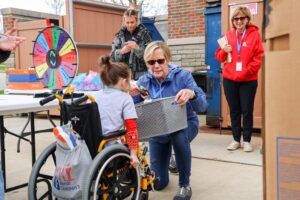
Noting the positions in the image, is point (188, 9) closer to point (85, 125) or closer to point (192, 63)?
point (192, 63)

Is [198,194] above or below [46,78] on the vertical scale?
below

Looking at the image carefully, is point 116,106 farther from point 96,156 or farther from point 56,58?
point 56,58

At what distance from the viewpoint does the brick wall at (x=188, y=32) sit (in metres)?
8.39

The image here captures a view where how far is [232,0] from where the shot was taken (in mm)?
5387

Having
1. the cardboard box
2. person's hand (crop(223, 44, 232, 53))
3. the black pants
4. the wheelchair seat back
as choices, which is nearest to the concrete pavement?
the black pants

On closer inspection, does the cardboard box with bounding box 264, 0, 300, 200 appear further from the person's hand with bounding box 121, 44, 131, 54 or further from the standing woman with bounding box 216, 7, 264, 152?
the standing woman with bounding box 216, 7, 264, 152

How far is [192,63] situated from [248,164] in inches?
193

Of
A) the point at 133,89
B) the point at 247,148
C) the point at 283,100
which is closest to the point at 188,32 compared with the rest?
the point at 247,148

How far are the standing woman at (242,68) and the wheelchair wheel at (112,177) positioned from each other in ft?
7.42

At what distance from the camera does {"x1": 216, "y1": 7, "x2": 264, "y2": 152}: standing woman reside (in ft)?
14.3

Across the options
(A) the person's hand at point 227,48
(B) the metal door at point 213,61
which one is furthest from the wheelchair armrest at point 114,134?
(B) the metal door at point 213,61

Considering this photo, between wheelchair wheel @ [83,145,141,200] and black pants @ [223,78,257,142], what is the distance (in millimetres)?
2290

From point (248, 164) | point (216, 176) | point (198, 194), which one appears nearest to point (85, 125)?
point (198, 194)

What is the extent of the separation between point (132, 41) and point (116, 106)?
5.82 feet
